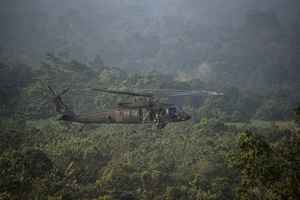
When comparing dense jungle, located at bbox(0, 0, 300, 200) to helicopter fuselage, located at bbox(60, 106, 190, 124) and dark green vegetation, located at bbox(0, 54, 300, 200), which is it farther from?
helicopter fuselage, located at bbox(60, 106, 190, 124)

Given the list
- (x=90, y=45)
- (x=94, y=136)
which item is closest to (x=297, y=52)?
(x=90, y=45)

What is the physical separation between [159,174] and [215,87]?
28667 mm

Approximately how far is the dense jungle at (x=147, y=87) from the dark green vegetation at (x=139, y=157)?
0.25 ft

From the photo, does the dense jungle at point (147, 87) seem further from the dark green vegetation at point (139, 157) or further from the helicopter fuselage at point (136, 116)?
the helicopter fuselage at point (136, 116)

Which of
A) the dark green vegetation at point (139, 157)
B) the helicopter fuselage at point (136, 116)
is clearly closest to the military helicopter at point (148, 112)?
the helicopter fuselage at point (136, 116)

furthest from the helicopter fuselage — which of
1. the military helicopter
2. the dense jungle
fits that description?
the dense jungle

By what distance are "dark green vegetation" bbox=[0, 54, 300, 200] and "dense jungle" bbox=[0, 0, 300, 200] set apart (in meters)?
0.08

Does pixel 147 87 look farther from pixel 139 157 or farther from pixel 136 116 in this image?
pixel 136 116

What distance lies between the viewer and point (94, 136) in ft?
80.9

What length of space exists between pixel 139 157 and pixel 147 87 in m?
16.8

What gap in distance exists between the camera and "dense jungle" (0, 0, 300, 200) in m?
15.1

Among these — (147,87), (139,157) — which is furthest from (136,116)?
(147,87)

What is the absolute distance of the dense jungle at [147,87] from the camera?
49.5 ft

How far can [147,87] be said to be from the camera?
36.4 metres
